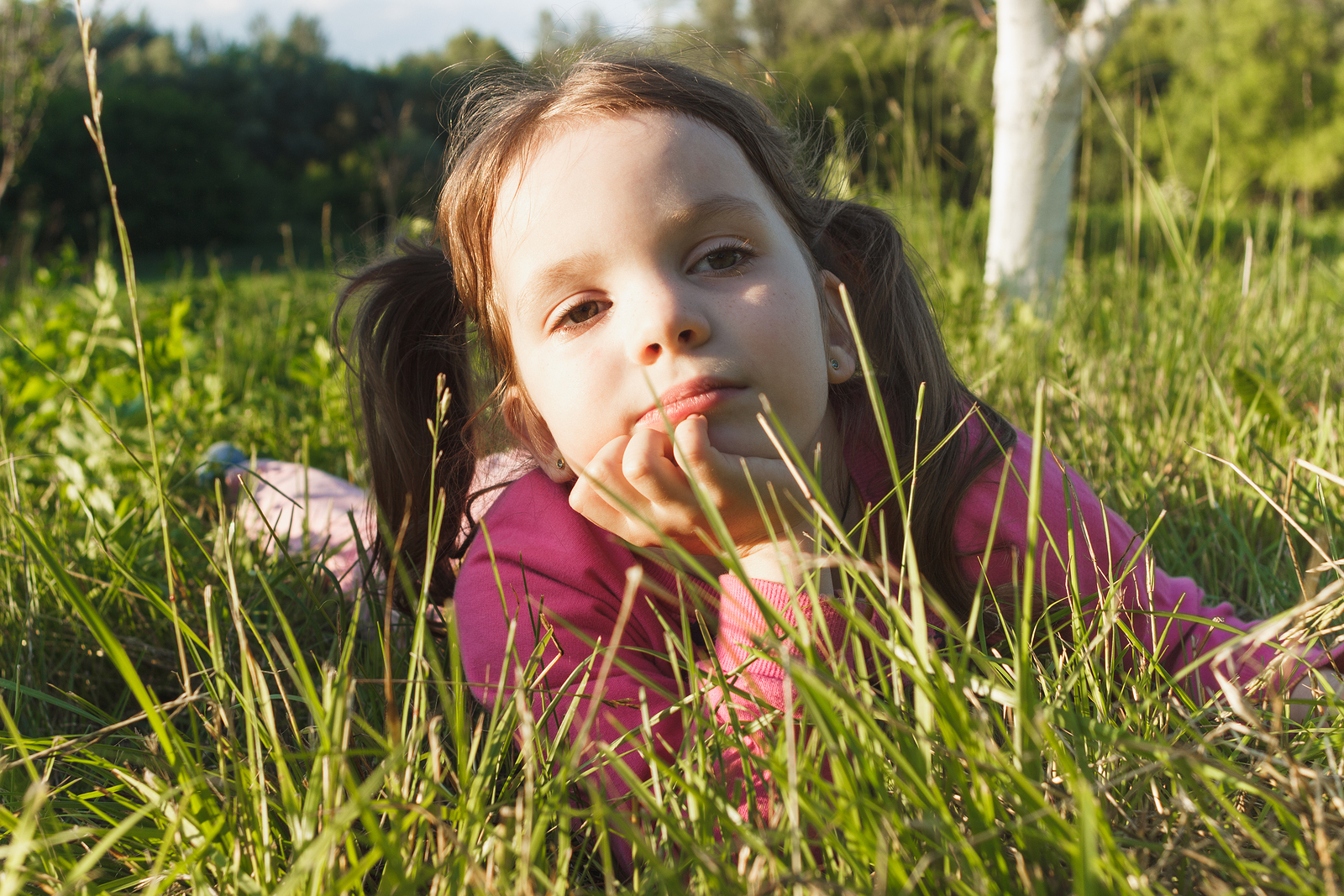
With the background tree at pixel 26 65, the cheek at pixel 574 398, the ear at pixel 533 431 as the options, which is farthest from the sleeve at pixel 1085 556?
the background tree at pixel 26 65

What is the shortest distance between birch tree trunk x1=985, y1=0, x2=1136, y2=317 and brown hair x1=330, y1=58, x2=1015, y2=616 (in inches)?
71.6

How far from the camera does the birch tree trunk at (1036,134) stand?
11.0 feet

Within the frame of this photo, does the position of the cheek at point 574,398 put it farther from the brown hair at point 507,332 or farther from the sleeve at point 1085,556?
the sleeve at point 1085,556

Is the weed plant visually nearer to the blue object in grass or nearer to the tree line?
the blue object in grass

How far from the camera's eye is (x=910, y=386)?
154 cm

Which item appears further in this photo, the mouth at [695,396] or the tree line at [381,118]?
the tree line at [381,118]

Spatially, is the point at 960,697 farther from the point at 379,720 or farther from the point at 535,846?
the point at 379,720

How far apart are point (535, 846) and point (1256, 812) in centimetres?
66

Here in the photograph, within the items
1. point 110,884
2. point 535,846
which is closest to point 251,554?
point 110,884

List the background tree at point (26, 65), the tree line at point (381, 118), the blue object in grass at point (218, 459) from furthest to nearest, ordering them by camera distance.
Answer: the tree line at point (381, 118) → the background tree at point (26, 65) → the blue object in grass at point (218, 459)

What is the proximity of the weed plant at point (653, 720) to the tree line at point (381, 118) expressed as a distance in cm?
252

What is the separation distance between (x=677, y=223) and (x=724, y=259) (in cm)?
9

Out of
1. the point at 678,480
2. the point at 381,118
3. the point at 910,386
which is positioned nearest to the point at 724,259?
the point at 678,480

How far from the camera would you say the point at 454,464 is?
1757 mm
